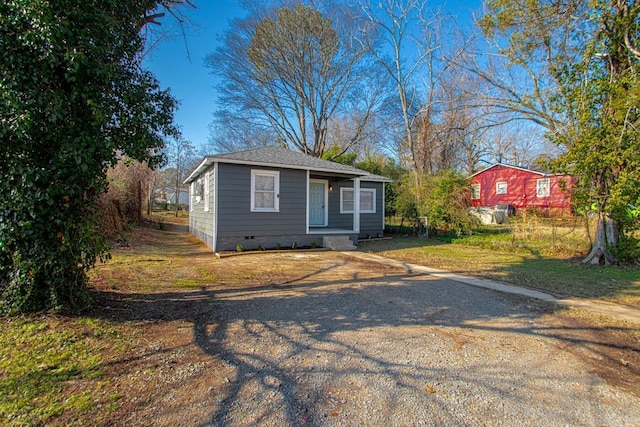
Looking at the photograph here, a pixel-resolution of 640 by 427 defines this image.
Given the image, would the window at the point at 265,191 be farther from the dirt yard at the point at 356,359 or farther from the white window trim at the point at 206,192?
the dirt yard at the point at 356,359

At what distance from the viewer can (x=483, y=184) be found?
26.0 metres

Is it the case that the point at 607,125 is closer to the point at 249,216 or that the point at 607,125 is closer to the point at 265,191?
the point at 265,191

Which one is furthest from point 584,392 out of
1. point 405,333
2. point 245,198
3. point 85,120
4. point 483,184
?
point 483,184

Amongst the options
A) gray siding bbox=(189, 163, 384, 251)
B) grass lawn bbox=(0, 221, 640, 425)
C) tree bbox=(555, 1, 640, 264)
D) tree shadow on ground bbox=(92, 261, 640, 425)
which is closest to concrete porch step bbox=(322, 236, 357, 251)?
gray siding bbox=(189, 163, 384, 251)

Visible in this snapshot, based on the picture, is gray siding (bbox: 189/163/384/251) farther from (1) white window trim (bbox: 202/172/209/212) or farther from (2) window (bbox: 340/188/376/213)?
(2) window (bbox: 340/188/376/213)

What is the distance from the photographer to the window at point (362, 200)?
13.0m

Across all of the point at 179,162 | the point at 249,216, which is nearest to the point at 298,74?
the point at 249,216

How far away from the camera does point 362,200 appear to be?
13.5m

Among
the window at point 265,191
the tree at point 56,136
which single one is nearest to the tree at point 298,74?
the window at point 265,191

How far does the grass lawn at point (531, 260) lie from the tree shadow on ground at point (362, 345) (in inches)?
66.8

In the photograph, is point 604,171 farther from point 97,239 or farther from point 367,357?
point 97,239

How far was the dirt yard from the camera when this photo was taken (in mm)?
2084

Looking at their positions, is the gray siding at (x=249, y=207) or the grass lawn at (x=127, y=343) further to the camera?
the gray siding at (x=249, y=207)

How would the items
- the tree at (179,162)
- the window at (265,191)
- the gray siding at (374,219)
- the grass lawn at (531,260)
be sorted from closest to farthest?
the grass lawn at (531,260), the window at (265,191), the gray siding at (374,219), the tree at (179,162)
